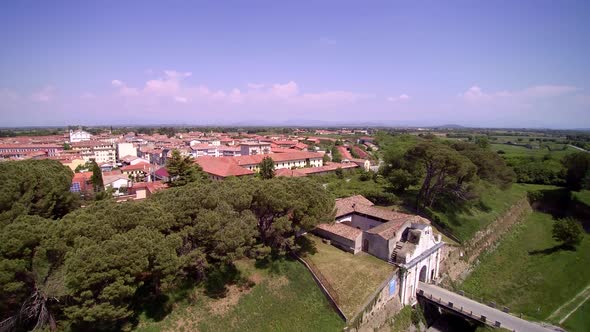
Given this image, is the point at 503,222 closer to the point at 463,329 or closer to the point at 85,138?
the point at 463,329

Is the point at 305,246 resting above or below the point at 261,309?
above

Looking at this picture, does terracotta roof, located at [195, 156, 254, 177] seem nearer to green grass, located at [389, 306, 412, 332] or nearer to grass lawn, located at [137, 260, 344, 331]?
grass lawn, located at [137, 260, 344, 331]

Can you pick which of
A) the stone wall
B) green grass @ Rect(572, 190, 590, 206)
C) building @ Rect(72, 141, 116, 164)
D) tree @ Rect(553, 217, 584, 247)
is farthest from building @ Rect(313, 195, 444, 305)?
building @ Rect(72, 141, 116, 164)

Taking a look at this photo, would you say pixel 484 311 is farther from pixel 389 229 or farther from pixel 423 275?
pixel 389 229

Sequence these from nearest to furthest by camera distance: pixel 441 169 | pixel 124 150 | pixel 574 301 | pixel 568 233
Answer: pixel 574 301, pixel 568 233, pixel 441 169, pixel 124 150

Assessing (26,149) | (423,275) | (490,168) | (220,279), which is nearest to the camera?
(220,279)

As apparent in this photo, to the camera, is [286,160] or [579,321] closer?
[579,321]

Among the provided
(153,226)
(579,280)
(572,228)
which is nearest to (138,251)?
(153,226)

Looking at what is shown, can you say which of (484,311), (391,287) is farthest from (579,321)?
(391,287)
